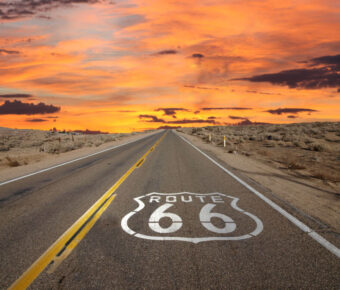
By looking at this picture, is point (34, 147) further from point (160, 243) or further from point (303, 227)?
point (303, 227)

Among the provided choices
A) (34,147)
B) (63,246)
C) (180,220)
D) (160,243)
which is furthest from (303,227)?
(34,147)

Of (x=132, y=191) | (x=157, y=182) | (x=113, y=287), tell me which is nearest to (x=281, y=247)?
(x=113, y=287)

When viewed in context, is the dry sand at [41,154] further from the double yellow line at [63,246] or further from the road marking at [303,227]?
the road marking at [303,227]

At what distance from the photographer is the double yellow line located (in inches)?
115

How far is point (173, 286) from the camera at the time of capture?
2.70 meters

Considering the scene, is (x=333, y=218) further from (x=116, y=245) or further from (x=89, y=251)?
(x=89, y=251)

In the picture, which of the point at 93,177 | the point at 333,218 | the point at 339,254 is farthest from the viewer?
the point at 93,177

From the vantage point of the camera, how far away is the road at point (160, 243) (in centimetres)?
284

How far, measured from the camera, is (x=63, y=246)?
366cm

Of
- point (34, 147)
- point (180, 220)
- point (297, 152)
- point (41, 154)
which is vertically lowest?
point (34, 147)

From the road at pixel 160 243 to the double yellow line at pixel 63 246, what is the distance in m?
0.02

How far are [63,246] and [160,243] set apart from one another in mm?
1501

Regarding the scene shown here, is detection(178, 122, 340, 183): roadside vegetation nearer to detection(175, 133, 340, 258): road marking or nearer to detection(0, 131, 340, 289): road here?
detection(175, 133, 340, 258): road marking

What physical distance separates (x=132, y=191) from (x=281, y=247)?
4.35 m
